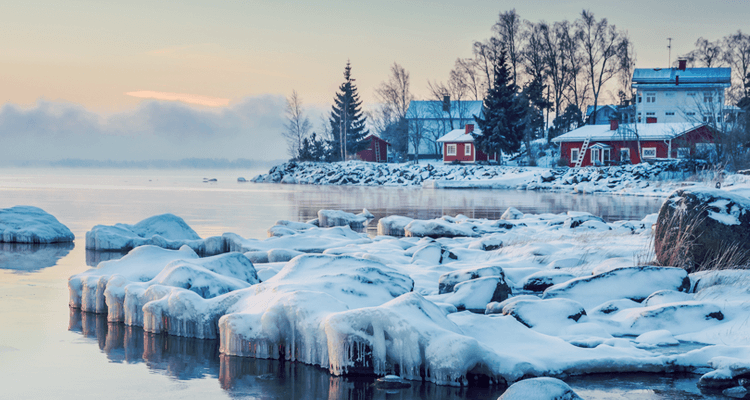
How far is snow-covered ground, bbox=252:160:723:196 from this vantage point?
43.7 metres

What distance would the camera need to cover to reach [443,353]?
5523mm

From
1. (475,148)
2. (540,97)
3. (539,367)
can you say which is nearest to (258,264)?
(539,367)

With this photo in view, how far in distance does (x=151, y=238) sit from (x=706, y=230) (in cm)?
1034

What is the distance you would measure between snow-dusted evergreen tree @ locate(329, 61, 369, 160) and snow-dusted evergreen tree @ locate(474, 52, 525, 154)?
18321 millimetres

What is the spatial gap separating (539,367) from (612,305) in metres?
2.40

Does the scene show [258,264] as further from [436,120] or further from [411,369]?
[436,120]

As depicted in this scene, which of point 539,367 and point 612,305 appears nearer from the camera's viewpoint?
point 539,367

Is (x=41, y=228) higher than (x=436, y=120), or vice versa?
(x=436, y=120)

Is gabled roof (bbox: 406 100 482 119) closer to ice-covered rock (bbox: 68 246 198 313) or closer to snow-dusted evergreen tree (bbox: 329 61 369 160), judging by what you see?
snow-dusted evergreen tree (bbox: 329 61 369 160)

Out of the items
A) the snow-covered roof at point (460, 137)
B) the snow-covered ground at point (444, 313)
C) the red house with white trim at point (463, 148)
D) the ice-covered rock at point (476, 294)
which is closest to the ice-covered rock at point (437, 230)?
the snow-covered ground at point (444, 313)

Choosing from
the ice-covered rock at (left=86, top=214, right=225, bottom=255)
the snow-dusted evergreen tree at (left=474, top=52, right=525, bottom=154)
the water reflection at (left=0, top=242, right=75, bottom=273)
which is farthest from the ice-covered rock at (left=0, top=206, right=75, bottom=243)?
the snow-dusted evergreen tree at (left=474, top=52, right=525, bottom=154)

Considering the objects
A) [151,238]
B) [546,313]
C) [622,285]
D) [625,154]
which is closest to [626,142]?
[625,154]

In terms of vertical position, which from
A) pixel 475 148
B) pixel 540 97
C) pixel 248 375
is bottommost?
pixel 248 375

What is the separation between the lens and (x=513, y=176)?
5109cm
